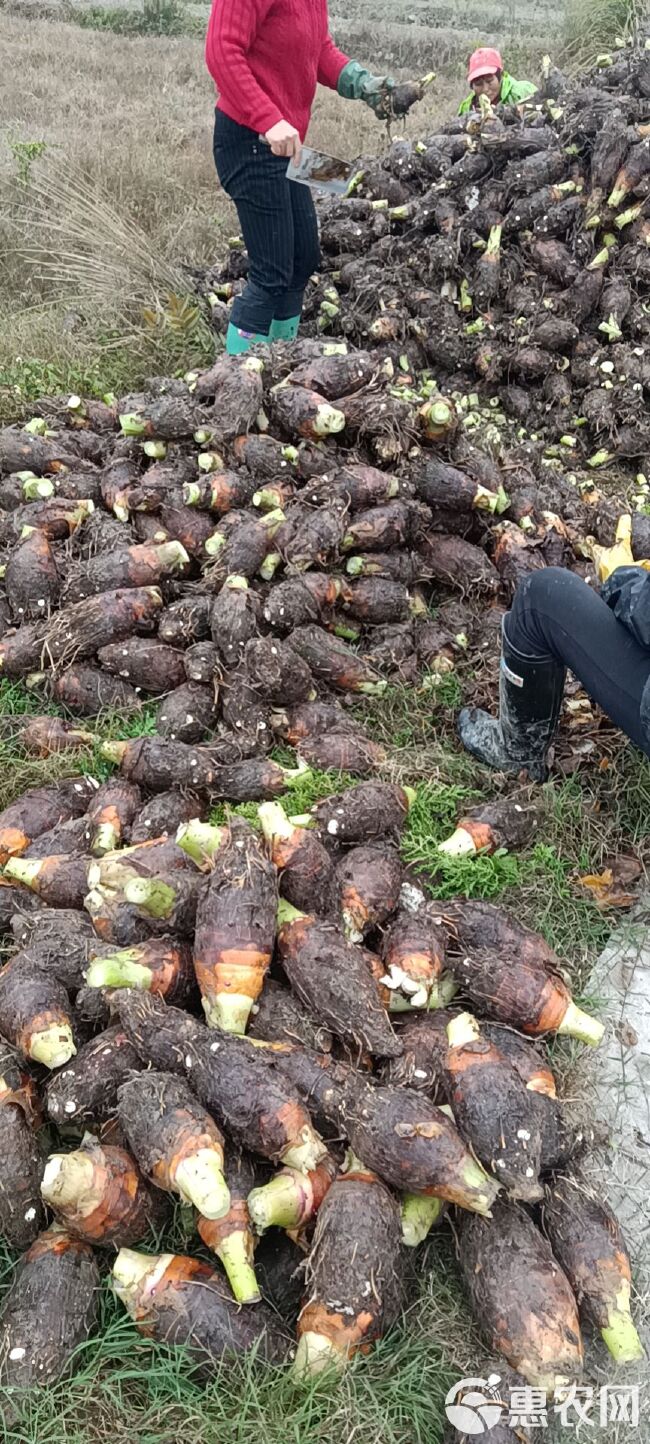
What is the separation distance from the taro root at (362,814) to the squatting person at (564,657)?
2.02ft

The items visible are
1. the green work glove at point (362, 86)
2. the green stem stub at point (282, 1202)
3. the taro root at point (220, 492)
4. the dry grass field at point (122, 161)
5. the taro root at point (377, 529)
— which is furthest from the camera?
the dry grass field at point (122, 161)

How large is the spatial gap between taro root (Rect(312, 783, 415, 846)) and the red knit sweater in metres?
3.94

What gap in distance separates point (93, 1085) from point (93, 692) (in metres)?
1.87

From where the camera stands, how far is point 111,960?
240cm

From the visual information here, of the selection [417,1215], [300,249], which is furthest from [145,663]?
[300,249]

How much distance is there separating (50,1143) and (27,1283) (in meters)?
0.36

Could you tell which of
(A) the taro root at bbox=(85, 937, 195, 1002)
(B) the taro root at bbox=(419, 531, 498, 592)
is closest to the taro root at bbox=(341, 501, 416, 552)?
(B) the taro root at bbox=(419, 531, 498, 592)

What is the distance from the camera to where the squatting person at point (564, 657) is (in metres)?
2.79

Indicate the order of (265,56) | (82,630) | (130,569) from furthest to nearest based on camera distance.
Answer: (265,56) < (130,569) < (82,630)

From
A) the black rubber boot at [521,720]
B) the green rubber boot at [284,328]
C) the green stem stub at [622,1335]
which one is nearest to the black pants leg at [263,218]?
the green rubber boot at [284,328]

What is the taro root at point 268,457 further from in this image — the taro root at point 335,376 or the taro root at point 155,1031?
the taro root at point 155,1031

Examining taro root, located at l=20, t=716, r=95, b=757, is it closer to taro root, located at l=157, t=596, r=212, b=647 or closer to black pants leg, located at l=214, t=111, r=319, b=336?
taro root, located at l=157, t=596, r=212, b=647

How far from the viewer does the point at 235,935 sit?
243 cm

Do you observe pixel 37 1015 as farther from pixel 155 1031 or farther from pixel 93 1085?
pixel 155 1031
